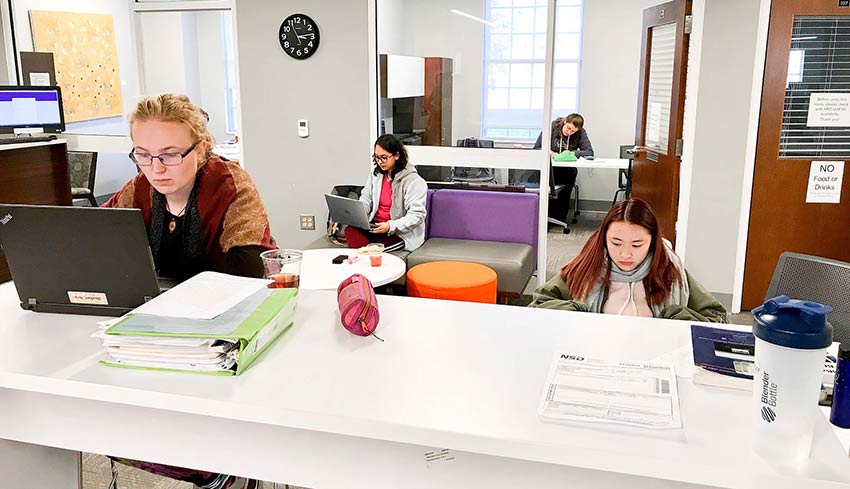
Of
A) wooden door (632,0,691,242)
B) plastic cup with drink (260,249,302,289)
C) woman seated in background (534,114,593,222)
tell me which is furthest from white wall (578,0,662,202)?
plastic cup with drink (260,249,302,289)

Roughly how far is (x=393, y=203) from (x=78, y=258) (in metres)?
3.23

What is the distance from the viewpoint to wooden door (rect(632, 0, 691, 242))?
4.64m

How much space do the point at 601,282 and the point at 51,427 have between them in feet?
5.50

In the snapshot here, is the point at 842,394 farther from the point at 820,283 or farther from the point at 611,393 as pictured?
the point at 820,283

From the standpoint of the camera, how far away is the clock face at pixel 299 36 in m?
5.28

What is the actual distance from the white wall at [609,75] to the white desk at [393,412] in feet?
21.4

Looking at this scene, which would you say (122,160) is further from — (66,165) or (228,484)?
(228,484)

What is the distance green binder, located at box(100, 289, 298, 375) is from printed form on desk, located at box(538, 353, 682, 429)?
59cm

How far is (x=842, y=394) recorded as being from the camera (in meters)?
1.29

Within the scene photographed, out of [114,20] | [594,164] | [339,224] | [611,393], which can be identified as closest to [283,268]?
[611,393]

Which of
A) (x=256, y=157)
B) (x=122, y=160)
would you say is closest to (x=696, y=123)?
(x=256, y=157)

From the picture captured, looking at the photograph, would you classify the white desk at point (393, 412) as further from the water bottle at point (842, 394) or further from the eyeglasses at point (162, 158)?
the eyeglasses at point (162, 158)

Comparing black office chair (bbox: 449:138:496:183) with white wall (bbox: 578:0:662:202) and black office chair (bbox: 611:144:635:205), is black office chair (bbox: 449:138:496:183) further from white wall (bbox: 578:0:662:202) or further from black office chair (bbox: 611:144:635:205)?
white wall (bbox: 578:0:662:202)

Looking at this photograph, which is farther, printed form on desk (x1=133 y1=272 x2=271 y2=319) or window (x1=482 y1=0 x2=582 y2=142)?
window (x1=482 y1=0 x2=582 y2=142)
